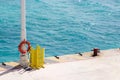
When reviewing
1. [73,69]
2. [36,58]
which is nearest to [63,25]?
[73,69]

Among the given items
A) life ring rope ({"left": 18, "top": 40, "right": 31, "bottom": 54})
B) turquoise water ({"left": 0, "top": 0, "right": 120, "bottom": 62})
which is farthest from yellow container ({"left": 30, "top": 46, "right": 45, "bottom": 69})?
turquoise water ({"left": 0, "top": 0, "right": 120, "bottom": 62})

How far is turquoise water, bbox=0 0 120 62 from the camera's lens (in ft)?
83.0

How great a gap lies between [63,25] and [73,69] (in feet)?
50.8

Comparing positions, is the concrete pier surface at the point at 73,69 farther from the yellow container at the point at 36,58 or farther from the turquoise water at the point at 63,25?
the turquoise water at the point at 63,25

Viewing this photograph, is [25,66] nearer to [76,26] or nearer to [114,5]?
[76,26]

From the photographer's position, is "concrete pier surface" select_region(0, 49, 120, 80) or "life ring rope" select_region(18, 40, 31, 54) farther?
"life ring rope" select_region(18, 40, 31, 54)

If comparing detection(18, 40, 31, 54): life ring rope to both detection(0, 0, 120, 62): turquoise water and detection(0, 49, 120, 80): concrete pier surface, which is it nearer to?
detection(0, 49, 120, 80): concrete pier surface

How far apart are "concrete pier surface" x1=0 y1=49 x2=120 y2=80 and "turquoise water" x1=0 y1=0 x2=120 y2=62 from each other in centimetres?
681

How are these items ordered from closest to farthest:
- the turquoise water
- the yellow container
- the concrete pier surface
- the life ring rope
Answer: the concrete pier surface → the life ring rope → the yellow container → the turquoise water

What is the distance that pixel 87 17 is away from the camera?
1337 inches

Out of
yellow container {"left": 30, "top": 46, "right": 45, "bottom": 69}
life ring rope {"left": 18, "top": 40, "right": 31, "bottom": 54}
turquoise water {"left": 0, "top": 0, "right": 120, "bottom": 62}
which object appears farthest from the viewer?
turquoise water {"left": 0, "top": 0, "right": 120, "bottom": 62}

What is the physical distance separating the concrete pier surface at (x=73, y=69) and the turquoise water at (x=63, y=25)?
681cm

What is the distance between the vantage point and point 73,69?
15.5m

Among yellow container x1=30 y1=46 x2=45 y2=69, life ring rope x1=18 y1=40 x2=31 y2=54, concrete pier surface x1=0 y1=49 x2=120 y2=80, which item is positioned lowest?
concrete pier surface x1=0 y1=49 x2=120 y2=80
